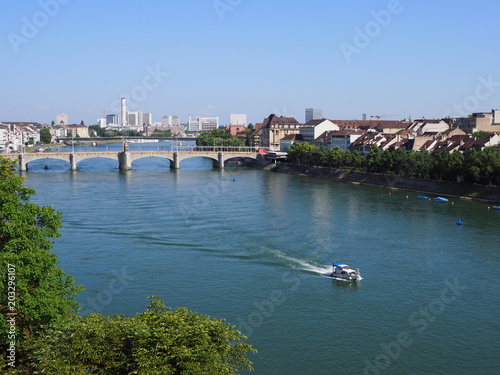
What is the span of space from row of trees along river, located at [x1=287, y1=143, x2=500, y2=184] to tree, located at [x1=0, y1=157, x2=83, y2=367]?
37.3m

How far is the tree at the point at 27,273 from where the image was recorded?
11570 mm

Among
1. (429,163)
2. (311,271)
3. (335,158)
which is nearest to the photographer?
(311,271)

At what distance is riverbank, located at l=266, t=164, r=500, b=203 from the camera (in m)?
42.2

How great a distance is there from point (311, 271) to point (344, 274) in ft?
5.76

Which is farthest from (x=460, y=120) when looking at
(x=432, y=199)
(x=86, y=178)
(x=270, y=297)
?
(x=270, y=297)

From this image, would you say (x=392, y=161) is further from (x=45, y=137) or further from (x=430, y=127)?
(x=45, y=137)

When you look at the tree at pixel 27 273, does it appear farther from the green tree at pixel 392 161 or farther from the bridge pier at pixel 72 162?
the bridge pier at pixel 72 162

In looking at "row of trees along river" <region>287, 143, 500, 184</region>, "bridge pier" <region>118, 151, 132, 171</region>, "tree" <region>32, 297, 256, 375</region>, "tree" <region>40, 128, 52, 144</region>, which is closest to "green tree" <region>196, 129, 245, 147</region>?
"bridge pier" <region>118, 151, 132, 171</region>

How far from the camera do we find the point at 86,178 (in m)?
59.8

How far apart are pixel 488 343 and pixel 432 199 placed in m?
28.3

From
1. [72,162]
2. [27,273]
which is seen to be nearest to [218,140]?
[72,162]

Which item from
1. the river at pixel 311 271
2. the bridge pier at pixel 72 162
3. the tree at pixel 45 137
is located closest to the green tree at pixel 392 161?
the river at pixel 311 271

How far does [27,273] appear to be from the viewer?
39.0ft

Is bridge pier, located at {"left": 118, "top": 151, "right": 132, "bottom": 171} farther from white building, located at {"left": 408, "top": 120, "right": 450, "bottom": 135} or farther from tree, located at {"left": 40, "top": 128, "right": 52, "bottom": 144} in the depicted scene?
tree, located at {"left": 40, "top": 128, "right": 52, "bottom": 144}
